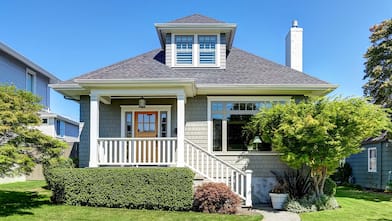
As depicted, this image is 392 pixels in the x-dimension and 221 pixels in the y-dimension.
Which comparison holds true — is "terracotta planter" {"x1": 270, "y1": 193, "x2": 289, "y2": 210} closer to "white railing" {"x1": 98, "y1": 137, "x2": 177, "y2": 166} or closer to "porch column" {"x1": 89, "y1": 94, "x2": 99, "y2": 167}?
"white railing" {"x1": 98, "y1": 137, "x2": 177, "y2": 166}

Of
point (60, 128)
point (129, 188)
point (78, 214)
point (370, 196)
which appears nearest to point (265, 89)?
point (129, 188)

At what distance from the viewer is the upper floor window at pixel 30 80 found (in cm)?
1928

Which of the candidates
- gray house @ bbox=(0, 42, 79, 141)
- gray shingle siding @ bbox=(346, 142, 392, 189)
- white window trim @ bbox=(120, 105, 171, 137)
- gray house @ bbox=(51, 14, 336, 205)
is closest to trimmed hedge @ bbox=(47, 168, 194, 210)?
gray house @ bbox=(51, 14, 336, 205)

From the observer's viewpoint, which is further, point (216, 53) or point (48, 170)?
point (216, 53)

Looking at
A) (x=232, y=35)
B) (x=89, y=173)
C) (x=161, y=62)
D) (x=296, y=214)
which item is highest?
(x=232, y=35)

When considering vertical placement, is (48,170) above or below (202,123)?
below

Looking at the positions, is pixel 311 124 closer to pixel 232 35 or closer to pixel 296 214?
pixel 296 214

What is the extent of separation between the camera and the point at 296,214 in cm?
959

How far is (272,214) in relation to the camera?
9516mm

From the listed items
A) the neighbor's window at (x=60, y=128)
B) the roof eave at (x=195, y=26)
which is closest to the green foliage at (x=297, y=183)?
the roof eave at (x=195, y=26)

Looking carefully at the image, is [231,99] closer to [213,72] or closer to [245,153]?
[213,72]

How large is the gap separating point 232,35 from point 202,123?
3541 mm

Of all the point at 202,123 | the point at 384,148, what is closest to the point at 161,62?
the point at 202,123

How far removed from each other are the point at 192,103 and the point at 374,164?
479 inches
